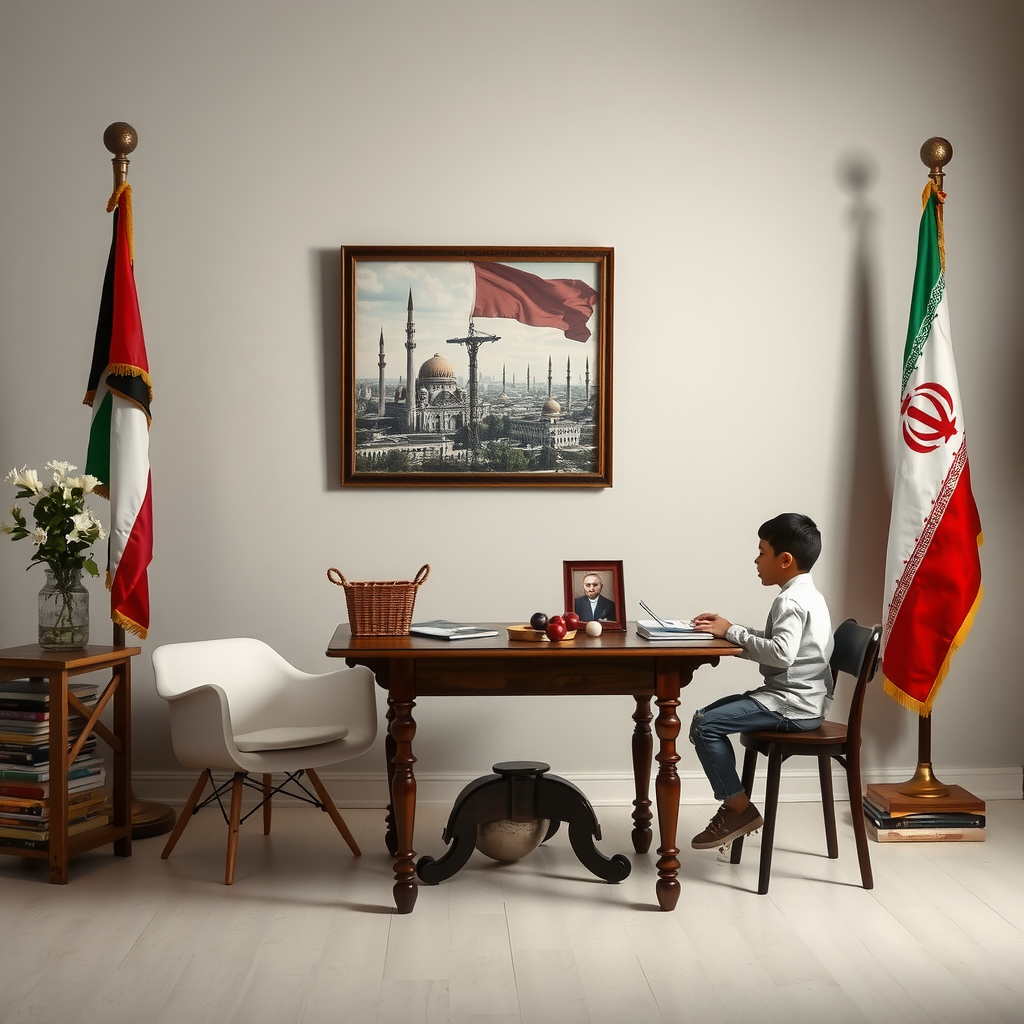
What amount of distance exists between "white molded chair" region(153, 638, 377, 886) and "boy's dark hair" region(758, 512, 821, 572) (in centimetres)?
145

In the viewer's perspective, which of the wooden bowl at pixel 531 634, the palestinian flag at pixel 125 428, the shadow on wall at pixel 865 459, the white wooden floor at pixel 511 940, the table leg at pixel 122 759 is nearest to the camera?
the white wooden floor at pixel 511 940

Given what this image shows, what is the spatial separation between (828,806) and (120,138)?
3319mm

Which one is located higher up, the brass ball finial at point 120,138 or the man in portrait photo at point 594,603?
the brass ball finial at point 120,138

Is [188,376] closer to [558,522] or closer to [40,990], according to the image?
[558,522]

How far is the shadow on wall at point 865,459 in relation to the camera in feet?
13.9

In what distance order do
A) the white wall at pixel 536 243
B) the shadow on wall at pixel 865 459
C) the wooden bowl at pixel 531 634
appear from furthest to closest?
the shadow on wall at pixel 865 459 < the white wall at pixel 536 243 < the wooden bowl at pixel 531 634

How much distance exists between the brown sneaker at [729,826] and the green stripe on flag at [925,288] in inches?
69.4

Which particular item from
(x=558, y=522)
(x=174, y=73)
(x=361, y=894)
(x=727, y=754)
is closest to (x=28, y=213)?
(x=174, y=73)

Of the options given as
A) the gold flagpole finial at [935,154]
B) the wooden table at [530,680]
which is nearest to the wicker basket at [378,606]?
the wooden table at [530,680]

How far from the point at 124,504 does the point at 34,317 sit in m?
0.99

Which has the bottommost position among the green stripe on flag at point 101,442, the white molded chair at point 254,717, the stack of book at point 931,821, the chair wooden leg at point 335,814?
the stack of book at point 931,821

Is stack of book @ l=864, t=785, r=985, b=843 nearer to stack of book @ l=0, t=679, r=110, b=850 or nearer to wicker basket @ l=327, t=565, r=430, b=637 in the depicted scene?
wicker basket @ l=327, t=565, r=430, b=637

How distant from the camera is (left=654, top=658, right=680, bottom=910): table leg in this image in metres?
3.04

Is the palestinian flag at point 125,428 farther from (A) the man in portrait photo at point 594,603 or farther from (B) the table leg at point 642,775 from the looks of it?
(B) the table leg at point 642,775
